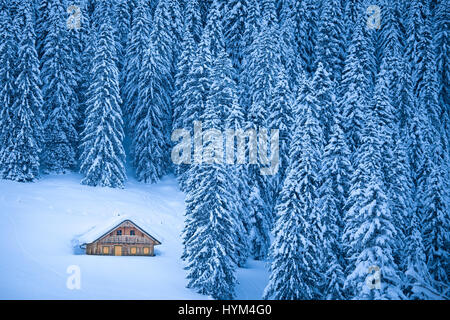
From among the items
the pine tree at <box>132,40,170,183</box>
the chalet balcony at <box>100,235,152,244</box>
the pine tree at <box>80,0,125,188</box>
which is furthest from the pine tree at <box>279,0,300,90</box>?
the chalet balcony at <box>100,235,152,244</box>

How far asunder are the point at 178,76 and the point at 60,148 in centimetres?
1498

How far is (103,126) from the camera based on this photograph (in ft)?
150

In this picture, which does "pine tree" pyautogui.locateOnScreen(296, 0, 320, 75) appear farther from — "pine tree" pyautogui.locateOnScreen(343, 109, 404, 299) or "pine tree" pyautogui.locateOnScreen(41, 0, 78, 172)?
"pine tree" pyautogui.locateOnScreen(343, 109, 404, 299)

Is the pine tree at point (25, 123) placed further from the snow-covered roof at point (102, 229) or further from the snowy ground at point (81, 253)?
the snow-covered roof at point (102, 229)

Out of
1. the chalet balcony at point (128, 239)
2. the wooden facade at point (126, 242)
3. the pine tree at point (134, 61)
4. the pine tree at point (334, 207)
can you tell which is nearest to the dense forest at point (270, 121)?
the pine tree at point (334, 207)

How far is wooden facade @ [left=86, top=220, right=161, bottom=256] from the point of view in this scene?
3784 cm

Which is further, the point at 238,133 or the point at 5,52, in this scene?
the point at 5,52

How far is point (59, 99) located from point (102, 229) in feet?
55.5

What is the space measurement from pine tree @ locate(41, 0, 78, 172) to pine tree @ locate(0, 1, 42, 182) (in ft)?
4.88

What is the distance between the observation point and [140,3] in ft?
184

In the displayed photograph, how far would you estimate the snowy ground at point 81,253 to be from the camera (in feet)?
95.8
